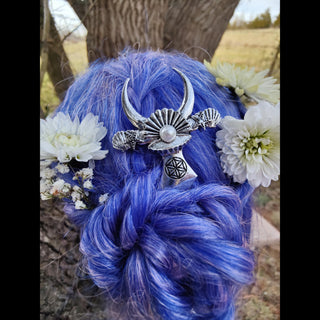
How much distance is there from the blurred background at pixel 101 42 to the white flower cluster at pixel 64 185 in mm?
403

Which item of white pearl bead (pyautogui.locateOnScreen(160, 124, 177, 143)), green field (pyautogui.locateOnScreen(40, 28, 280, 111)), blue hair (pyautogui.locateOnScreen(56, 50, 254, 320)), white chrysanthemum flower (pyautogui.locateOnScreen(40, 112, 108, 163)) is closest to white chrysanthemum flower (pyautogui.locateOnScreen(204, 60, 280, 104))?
blue hair (pyautogui.locateOnScreen(56, 50, 254, 320))

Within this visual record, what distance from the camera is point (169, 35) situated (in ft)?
3.55

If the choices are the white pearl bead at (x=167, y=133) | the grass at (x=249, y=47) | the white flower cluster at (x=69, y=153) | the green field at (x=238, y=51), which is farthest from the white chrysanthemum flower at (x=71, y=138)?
the grass at (x=249, y=47)

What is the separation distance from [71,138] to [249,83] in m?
0.44

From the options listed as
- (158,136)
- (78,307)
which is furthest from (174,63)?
(78,307)

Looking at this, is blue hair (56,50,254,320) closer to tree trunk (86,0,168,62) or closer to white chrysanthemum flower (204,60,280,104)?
white chrysanthemum flower (204,60,280,104)

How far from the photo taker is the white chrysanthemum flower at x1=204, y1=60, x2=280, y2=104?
740mm

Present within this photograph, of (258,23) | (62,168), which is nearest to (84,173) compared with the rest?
(62,168)

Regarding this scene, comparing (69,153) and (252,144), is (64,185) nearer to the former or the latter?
(69,153)

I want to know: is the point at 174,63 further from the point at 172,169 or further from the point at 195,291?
the point at 195,291

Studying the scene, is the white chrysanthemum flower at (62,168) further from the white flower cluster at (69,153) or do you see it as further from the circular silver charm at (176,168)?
the circular silver charm at (176,168)

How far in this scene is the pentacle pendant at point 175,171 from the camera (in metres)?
0.63

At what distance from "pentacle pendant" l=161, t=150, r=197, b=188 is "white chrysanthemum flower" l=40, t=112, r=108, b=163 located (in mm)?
146

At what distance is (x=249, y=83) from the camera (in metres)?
0.74
